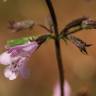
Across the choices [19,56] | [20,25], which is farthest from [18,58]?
[20,25]

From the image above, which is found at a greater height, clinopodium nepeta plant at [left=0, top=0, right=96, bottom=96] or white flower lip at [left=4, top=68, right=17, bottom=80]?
clinopodium nepeta plant at [left=0, top=0, right=96, bottom=96]

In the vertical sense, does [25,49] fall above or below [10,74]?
above

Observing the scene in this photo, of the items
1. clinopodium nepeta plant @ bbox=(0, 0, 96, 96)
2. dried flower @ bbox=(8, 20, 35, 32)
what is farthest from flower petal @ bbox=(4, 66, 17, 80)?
dried flower @ bbox=(8, 20, 35, 32)

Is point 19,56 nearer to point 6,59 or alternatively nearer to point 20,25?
point 6,59

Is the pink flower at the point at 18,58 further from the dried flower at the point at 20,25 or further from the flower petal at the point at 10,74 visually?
the dried flower at the point at 20,25

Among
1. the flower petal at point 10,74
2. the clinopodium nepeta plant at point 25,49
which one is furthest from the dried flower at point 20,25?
the flower petal at point 10,74

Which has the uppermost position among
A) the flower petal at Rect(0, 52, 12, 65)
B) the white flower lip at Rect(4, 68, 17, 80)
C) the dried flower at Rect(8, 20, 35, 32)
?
the dried flower at Rect(8, 20, 35, 32)

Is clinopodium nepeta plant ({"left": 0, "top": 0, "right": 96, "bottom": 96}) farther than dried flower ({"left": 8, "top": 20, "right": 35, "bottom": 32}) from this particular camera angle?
No

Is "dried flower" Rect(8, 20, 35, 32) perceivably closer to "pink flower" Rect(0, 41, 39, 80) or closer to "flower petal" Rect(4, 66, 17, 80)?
"pink flower" Rect(0, 41, 39, 80)
